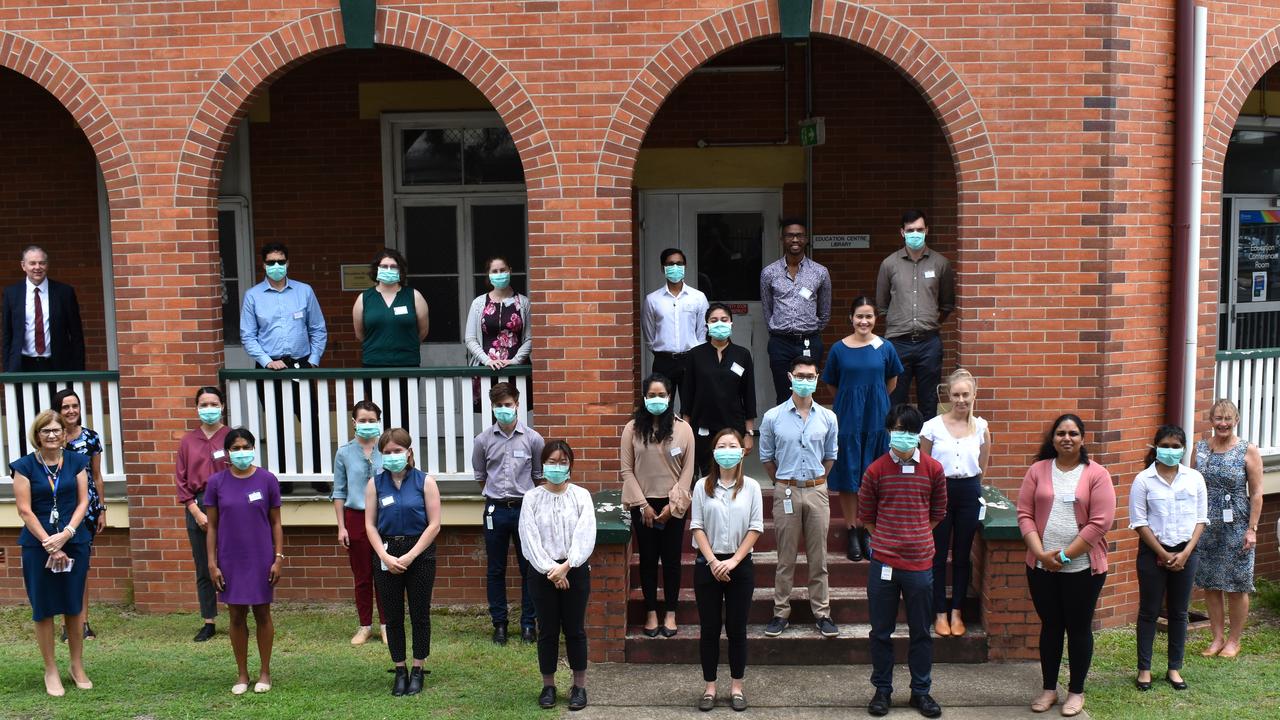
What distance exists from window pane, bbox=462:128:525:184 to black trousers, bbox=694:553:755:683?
16.8 ft

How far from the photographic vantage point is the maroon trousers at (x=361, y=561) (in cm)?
795

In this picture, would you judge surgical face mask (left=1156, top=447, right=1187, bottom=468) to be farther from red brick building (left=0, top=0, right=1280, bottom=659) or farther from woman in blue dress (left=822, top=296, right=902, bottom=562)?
Answer: woman in blue dress (left=822, top=296, right=902, bottom=562)

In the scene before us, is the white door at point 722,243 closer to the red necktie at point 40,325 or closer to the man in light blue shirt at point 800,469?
the man in light blue shirt at point 800,469

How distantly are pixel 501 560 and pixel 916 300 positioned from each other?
3341 mm

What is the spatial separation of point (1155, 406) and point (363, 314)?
18.5 feet

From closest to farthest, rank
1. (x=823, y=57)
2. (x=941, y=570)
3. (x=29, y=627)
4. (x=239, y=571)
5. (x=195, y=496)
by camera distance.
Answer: (x=239, y=571)
(x=941, y=570)
(x=195, y=496)
(x=29, y=627)
(x=823, y=57)

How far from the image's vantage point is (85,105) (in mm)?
8766

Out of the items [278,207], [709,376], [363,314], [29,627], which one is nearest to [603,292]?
[709,376]

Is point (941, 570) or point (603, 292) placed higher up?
point (603, 292)

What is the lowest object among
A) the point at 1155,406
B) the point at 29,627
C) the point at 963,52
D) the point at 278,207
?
the point at 29,627

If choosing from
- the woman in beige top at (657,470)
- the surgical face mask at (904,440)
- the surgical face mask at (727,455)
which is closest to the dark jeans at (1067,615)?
the surgical face mask at (904,440)

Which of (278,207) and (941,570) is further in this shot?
(278,207)

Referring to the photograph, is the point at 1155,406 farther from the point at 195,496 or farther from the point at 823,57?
the point at 195,496

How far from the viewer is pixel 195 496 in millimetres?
8195
